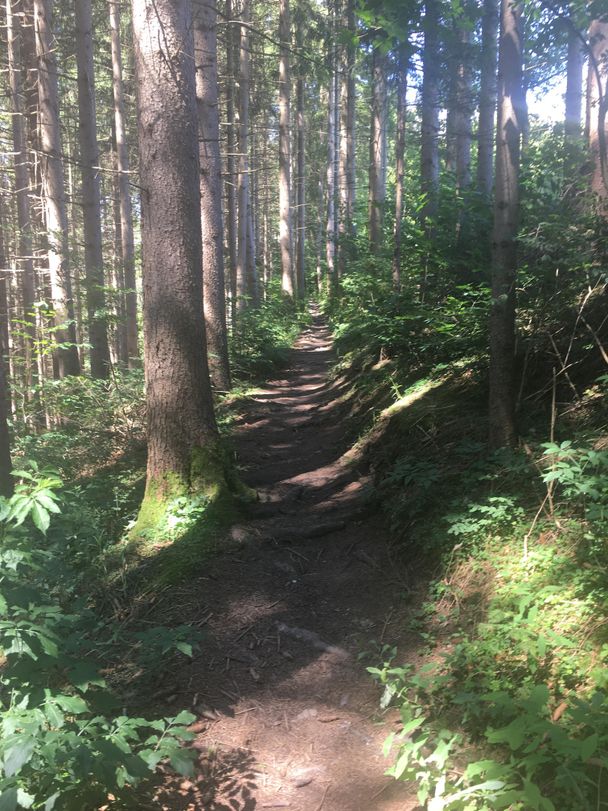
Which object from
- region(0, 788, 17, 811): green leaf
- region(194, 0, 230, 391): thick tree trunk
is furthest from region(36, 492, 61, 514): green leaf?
region(194, 0, 230, 391): thick tree trunk

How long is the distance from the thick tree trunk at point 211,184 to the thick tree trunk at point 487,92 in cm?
463

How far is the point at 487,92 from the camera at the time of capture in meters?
11.7

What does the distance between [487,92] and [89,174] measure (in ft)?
28.3

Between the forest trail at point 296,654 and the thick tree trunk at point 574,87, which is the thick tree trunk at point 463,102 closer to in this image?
the thick tree trunk at point 574,87

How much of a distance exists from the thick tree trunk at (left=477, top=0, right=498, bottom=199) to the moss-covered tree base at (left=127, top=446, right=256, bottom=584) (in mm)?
7403

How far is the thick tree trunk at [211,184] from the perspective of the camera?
8891 mm

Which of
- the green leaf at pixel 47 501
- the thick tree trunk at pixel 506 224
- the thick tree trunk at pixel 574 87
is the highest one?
the thick tree trunk at pixel 574 87

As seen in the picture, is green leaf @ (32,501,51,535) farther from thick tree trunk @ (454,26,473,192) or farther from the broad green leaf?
thick tree trunk @ (454,26,473,192)

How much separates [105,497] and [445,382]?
4219mm

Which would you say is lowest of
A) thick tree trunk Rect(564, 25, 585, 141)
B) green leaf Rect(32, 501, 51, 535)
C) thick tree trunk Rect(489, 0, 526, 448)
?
green leaf Rect(32, 501, 51, 535)

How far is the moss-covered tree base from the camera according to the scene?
179 inches

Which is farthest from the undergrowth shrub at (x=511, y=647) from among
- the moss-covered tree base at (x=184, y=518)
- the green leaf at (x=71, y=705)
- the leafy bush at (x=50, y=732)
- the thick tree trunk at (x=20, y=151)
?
the thick tree trunk at (x=20, y=151)

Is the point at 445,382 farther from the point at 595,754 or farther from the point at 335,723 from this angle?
the point at 595,754

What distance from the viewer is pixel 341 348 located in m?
14.0
